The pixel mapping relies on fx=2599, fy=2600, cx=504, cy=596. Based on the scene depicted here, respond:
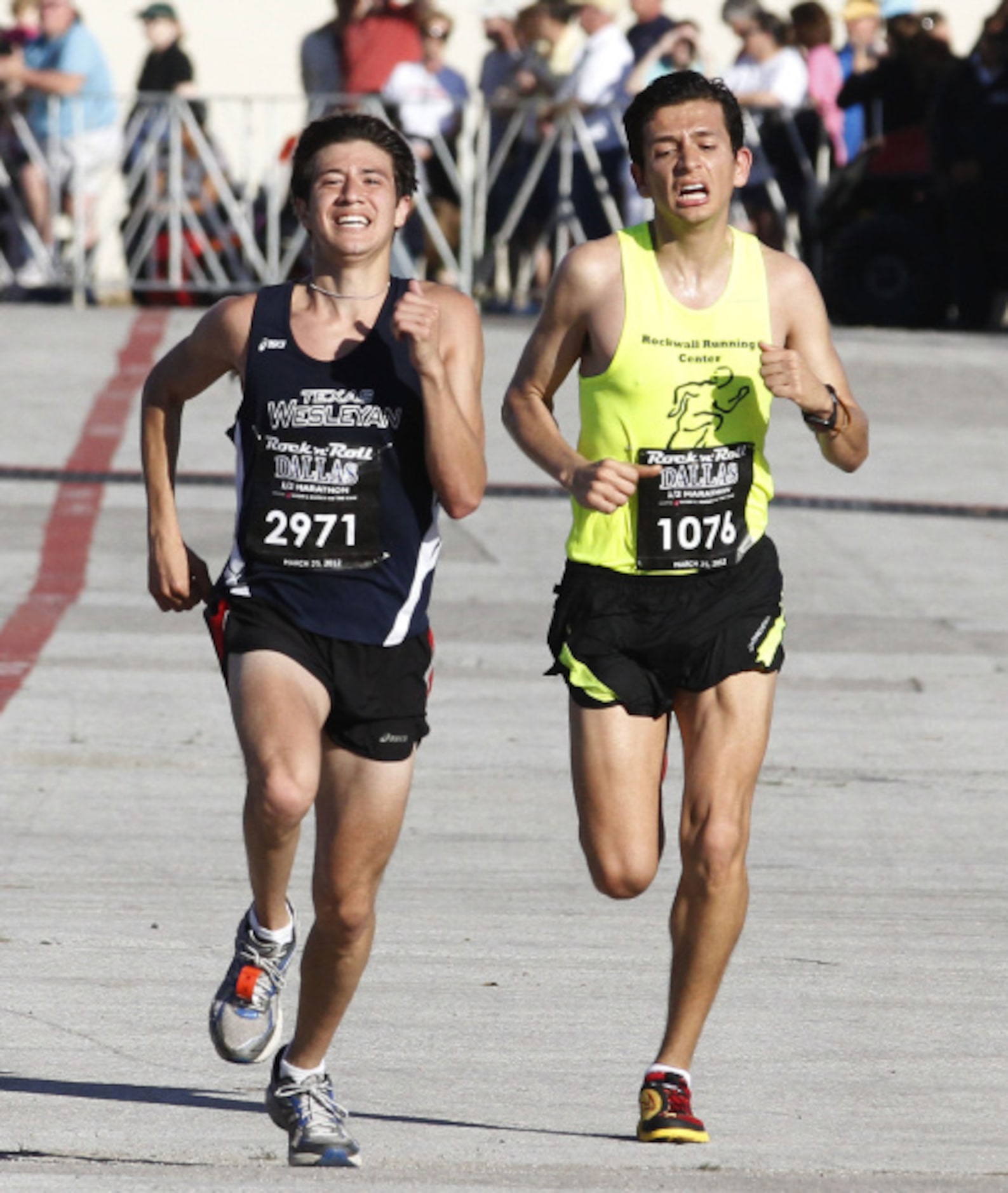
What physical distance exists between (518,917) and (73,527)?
607 cm

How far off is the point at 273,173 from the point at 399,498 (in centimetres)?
1448

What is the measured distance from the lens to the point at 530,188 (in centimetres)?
1858

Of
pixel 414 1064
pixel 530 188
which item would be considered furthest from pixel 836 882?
pixel 530 188

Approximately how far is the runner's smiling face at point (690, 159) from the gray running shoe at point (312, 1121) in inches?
71.9

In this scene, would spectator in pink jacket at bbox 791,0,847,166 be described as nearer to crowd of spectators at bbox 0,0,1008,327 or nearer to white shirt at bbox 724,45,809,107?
crowd of spectators at bbox 0,0,1008,327

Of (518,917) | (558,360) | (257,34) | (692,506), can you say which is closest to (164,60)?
(257,34)

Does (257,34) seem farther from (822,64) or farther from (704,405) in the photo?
(704,405)

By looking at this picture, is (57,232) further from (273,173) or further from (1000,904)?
(1000,904)

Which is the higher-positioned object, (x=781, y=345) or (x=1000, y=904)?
(x=781, y=345)

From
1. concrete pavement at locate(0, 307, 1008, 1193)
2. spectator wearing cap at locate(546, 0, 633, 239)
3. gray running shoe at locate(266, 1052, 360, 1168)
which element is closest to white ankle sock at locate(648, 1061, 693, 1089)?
concrete pavement at locate(0, 307, 1008, 1193)

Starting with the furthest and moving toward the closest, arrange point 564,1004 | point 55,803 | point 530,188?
point 530,188 < point 55,803 < point 564,1004

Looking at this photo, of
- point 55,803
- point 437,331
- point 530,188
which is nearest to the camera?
point 437,331

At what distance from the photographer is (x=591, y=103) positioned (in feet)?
59.4

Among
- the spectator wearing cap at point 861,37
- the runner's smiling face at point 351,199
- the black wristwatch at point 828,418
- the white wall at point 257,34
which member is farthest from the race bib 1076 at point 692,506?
the white wall at point 257,34
